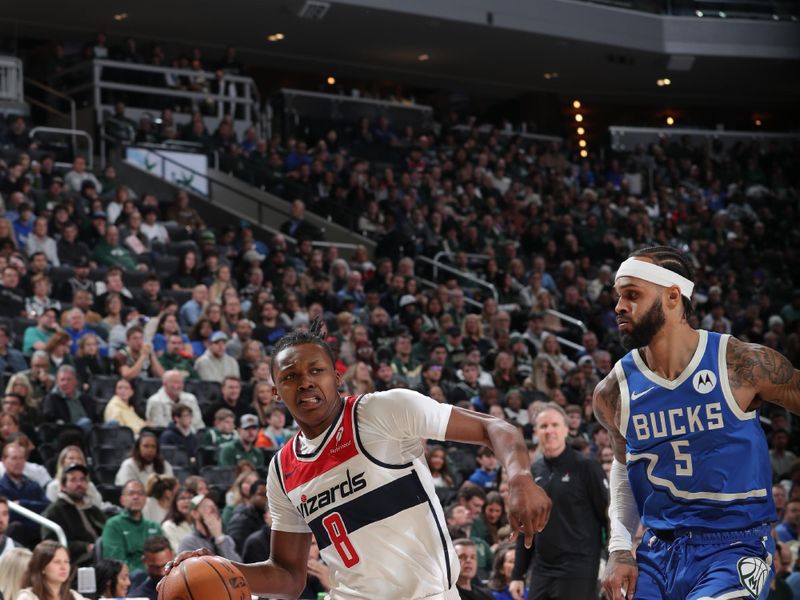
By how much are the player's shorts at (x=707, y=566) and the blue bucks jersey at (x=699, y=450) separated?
0.05m

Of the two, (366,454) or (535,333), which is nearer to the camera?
(366,454)

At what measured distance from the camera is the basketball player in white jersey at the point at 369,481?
4234 mm

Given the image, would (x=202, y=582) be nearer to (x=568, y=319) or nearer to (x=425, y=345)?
(x=425, y=345)

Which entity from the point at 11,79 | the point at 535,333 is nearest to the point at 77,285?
the point at 535,333

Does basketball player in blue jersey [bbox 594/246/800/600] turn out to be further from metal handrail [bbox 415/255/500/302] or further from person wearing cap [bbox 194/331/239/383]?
metal handrail [bbox 415/255/500/302]

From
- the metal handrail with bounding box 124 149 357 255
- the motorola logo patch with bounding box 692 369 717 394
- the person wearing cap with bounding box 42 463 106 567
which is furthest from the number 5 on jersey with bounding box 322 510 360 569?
the metal handrail with bounding box 124 149 357 255

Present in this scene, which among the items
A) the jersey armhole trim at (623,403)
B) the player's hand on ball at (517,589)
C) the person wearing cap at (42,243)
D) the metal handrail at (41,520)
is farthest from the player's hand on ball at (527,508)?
the person wearing cap at (42,243)

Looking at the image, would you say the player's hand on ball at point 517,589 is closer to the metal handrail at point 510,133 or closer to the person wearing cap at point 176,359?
the person wearing cap at point 176,359

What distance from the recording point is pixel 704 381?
4645mm

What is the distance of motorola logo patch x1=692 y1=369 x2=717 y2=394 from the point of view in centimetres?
463

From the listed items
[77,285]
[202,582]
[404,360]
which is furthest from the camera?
[404,360]

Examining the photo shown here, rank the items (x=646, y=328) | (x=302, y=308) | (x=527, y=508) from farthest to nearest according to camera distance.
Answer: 1. (x=302, y=308)
2. (x=646, y=328)
3. (x=527, y=508)

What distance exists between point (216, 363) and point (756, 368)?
8931 mm

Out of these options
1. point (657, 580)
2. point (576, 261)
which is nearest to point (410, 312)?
point (576, 261)
